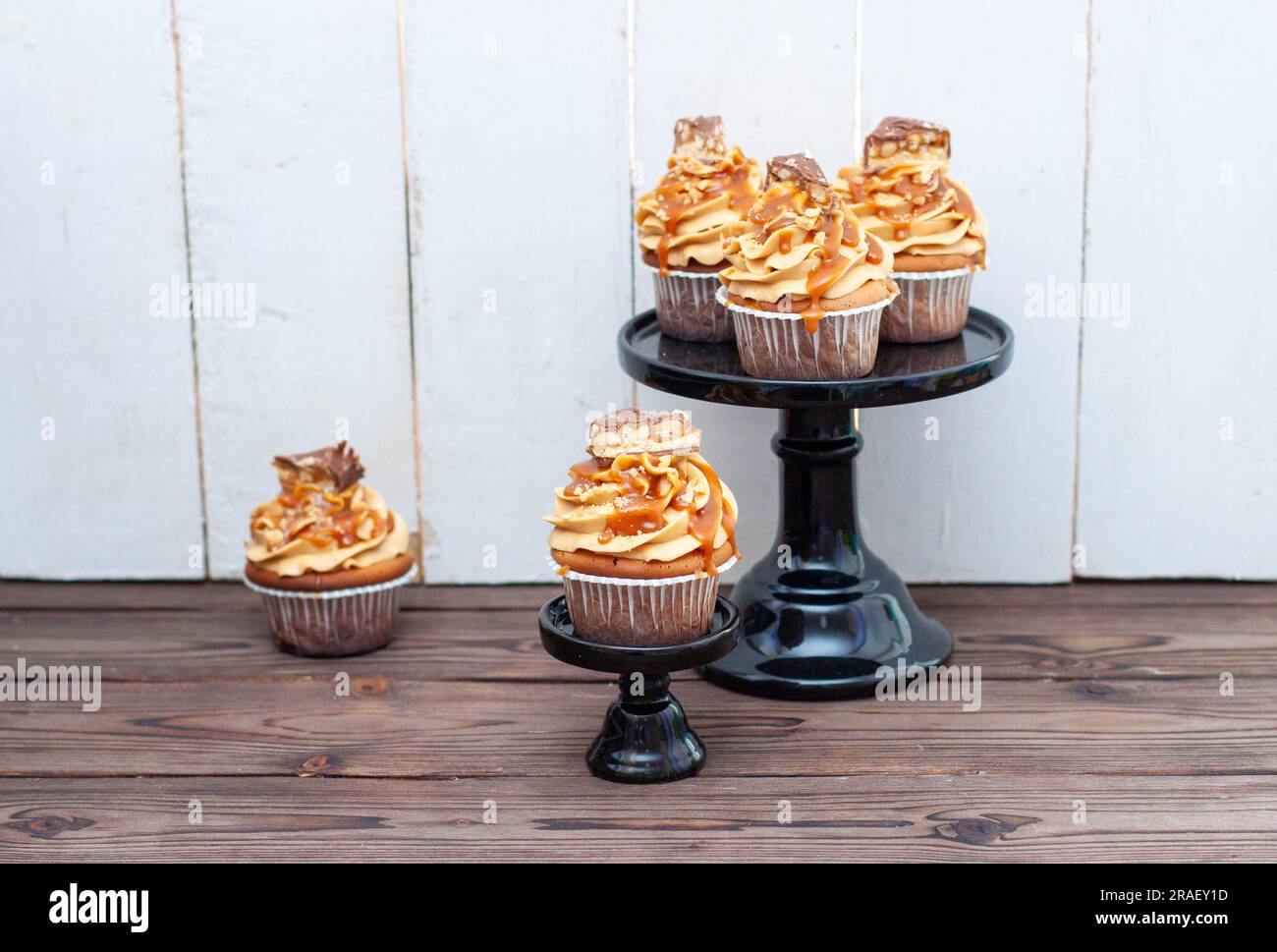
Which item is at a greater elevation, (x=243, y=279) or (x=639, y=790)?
(x=243, y=279)

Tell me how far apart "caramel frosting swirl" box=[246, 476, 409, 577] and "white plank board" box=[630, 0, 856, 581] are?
67 centimetres

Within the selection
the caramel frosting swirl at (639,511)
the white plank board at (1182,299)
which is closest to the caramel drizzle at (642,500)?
the caramel frosting swirl at (639,511)

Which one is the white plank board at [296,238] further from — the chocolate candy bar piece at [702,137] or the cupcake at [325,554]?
the chocolate candy bar piece at [702,137]

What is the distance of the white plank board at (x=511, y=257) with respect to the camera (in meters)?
2.46

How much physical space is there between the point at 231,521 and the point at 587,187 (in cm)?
81

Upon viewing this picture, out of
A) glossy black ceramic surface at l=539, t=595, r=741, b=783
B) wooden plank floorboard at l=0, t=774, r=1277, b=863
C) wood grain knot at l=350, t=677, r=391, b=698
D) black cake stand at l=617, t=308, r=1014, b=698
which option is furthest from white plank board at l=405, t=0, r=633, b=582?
wooden plank floorboard at l=0, t=774, r=1277, b=863

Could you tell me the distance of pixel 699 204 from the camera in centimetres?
217

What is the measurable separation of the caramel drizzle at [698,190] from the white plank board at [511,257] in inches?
12.1

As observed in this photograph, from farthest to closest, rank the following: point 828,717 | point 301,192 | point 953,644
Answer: point 301,192 → point 953,644 → point 828,717

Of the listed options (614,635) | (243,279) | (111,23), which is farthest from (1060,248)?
(111,23)

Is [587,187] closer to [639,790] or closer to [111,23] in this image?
[111,23]

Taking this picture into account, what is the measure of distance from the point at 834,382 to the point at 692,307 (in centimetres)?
32

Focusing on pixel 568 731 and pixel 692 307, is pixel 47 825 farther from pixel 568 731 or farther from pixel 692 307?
pixel 692 307

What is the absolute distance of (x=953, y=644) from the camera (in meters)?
2.36
